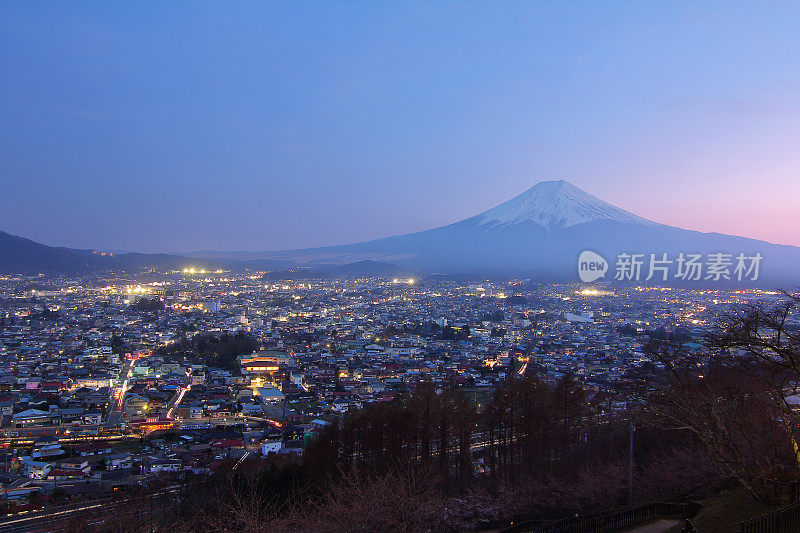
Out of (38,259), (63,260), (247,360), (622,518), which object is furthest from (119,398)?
(63,260)

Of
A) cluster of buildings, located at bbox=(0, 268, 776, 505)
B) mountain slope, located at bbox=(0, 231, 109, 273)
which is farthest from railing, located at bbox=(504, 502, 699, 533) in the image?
mountain slope, located at bbox=(0, 231, 109, 273)

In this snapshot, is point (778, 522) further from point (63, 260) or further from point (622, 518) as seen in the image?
point (63, 260)

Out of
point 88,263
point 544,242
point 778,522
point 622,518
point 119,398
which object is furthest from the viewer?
point 544,242

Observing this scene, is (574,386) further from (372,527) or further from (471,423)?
(372,527)

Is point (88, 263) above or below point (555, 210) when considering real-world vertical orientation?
below

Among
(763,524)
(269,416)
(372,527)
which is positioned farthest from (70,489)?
(763,524)

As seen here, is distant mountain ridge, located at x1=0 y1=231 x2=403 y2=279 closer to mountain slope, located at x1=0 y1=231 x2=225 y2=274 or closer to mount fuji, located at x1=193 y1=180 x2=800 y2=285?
mountain slope, located at x1=0 y1=231 x2=225 y2=274
